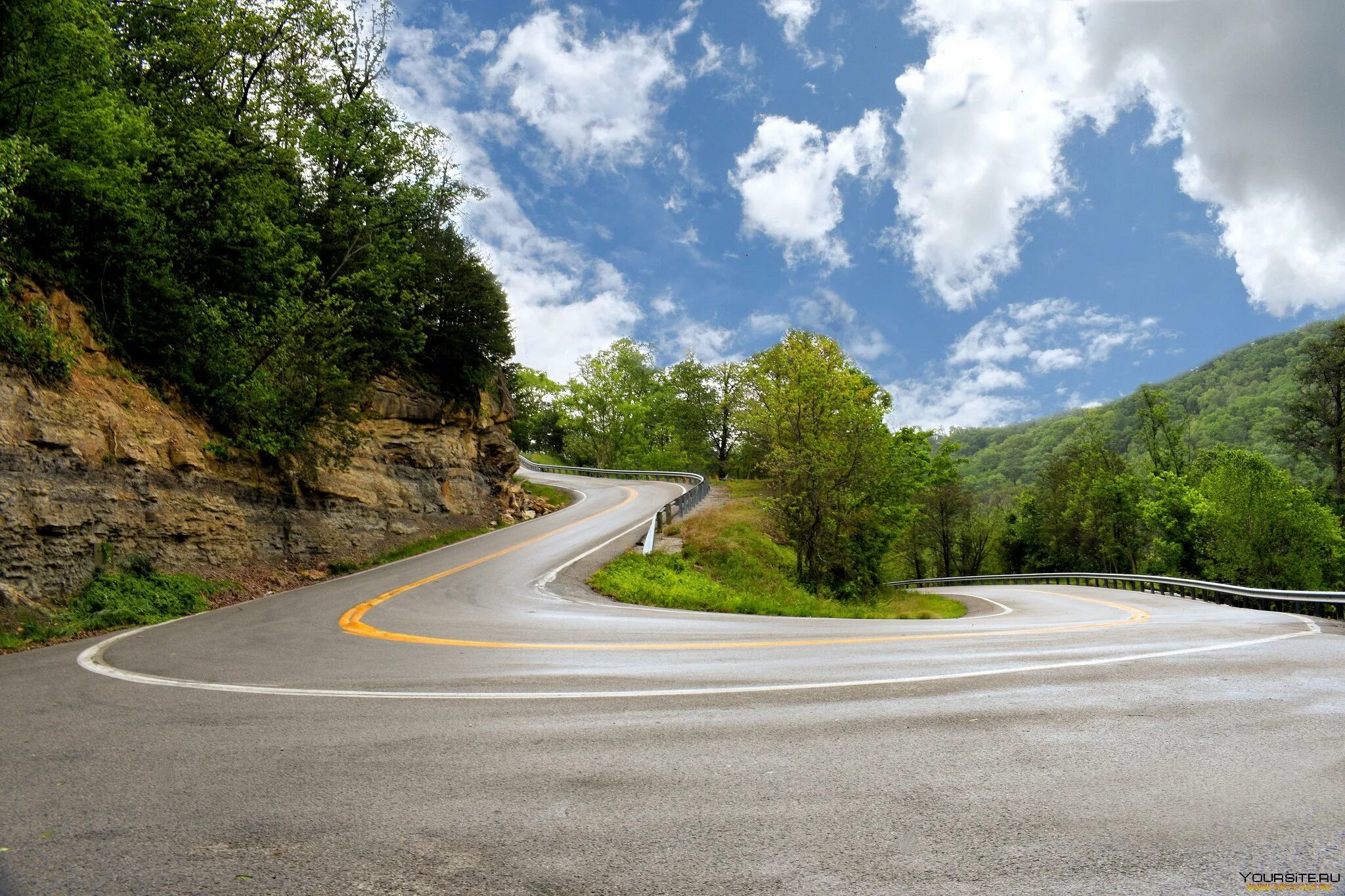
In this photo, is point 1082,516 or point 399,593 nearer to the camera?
point 399,593

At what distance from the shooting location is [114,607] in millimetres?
11953

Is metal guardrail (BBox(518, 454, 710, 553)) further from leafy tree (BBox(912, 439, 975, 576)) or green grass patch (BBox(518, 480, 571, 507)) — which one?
leafy tree (BBox(912, 439, 975, 576))

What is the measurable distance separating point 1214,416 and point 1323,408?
64160 millimetres

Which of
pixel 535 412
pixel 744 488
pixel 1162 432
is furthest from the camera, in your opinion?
pixel 535 412

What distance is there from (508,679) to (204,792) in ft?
9.20

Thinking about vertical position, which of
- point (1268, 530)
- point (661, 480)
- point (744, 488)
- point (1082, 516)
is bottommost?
point (1268, 530)

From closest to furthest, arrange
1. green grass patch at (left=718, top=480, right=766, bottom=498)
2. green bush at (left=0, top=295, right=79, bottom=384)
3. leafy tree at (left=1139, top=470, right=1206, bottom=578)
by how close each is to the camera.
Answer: green bush at (left=0, top=295, right=79, bottom=384) < green grass patch at (left=718, top=480, right=766, bottom=498) < leafy tree at (left=1139, top=470, right=1206, bottom=578)

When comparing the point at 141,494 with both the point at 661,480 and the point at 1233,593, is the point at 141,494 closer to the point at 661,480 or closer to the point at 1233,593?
the point at 1233,593

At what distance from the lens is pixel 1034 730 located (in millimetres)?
4184

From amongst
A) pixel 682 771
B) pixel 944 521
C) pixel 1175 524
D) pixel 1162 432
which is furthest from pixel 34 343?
pixel 1162 432

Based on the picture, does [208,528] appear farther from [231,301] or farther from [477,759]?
[477,759]

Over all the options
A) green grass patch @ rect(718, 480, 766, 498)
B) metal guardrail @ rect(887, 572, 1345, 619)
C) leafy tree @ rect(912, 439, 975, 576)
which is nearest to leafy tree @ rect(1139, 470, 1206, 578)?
metal guardrail @ rect(887, 572, 1345, 619)

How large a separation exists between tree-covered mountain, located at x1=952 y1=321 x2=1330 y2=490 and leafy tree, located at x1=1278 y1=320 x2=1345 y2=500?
125cm

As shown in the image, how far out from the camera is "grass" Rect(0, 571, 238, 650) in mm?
10445
